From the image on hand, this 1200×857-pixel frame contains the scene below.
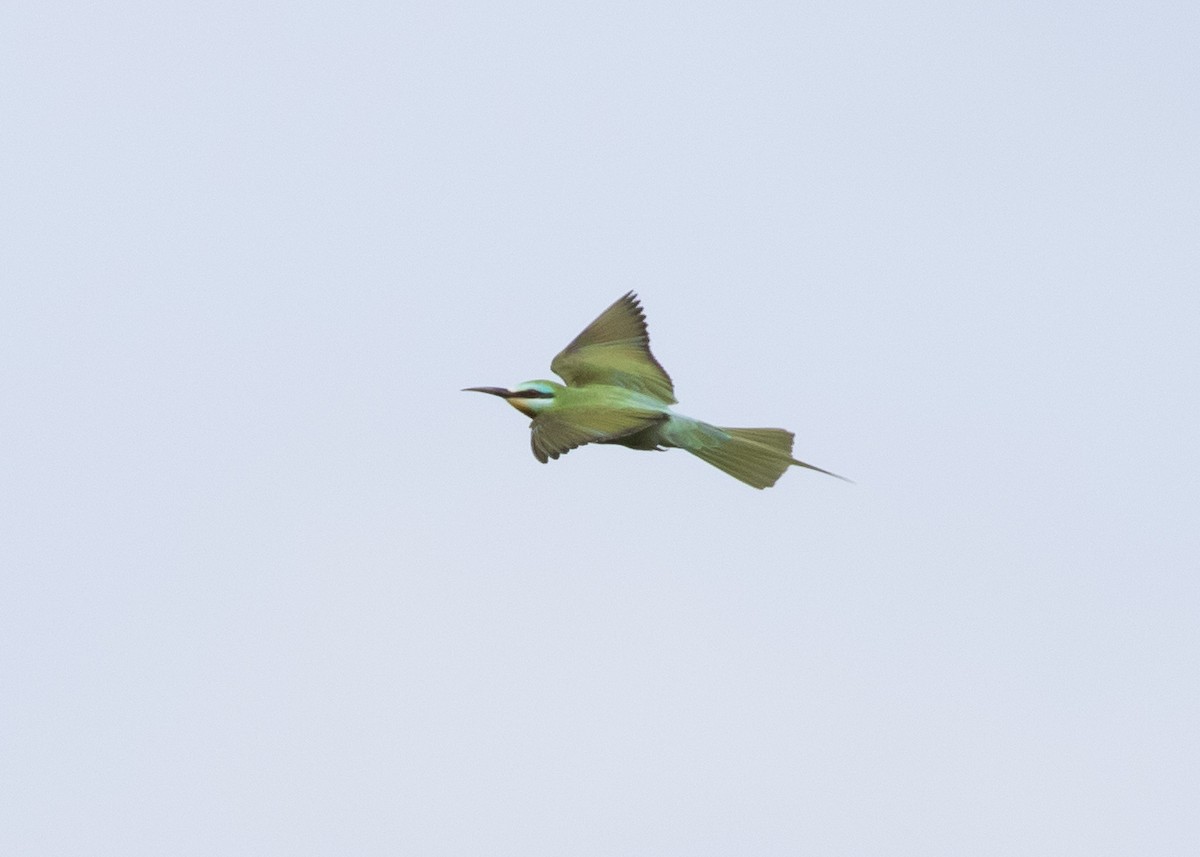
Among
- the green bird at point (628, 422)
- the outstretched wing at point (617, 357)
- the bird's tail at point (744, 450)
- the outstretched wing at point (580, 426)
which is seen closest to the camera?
the outstretched wing at point (580, 426)

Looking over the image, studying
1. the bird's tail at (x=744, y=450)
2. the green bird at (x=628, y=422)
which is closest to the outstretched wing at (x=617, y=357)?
the green bird at (x=628, y=422)

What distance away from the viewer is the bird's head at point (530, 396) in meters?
6.58

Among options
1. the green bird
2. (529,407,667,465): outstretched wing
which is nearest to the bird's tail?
the green bird

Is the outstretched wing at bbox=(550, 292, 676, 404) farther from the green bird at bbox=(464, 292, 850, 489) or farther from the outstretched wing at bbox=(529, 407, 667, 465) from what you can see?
the outstretched wing at bbox=(529, 407, 667, 465)

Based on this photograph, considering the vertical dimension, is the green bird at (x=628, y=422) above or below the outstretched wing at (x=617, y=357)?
below

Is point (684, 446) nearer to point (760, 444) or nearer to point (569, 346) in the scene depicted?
point (760, 444)

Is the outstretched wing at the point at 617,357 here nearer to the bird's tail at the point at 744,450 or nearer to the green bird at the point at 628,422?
the green bird at the point at 628,422

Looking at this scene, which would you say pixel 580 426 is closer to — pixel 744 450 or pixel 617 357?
pixel 744 450

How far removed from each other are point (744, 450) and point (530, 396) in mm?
779

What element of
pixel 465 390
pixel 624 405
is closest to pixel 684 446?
pixel 624 405

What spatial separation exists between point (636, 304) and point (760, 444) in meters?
1.13

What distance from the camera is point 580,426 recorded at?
20.6ft

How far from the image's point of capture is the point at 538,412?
655cm

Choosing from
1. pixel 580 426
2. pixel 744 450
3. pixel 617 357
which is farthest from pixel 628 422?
pixel 617 357
